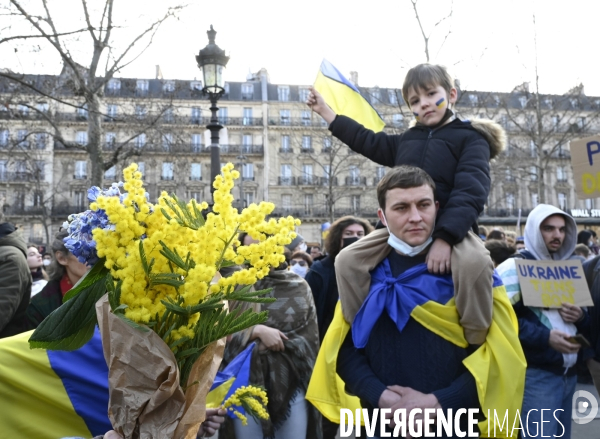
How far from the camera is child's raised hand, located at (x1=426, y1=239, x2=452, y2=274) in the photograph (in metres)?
Answer: 2.17

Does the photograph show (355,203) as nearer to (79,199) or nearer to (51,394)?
(79,199)

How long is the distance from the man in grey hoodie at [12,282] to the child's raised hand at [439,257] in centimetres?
266

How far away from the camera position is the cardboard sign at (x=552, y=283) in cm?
356

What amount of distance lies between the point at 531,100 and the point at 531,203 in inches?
1600

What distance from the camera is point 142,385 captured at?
142cm

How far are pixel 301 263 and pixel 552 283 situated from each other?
21.1 ft

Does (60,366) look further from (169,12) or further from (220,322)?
Answer: (169,12)

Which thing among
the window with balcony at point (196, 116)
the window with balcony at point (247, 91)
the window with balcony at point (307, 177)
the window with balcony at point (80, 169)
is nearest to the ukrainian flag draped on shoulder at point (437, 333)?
the window with balcony at point (307, 177)

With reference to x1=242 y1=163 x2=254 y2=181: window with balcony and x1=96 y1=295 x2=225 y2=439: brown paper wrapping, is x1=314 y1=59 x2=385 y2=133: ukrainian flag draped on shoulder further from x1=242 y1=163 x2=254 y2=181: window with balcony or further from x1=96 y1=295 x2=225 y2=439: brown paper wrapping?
x1=242 y1=163 x2=254 y2=181: window with balcony

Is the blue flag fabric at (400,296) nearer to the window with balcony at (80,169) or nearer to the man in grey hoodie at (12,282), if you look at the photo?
the man in grey hoodie at (12,282)

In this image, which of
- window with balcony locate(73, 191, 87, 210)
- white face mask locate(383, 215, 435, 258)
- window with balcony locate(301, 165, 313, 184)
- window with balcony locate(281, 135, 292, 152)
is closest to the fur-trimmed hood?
white face mask locate(383, 215, 435, 258)

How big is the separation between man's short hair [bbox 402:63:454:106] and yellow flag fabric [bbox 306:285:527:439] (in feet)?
3.46

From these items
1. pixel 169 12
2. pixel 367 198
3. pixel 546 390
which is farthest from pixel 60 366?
pixel 367 198

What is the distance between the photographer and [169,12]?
14414mm
